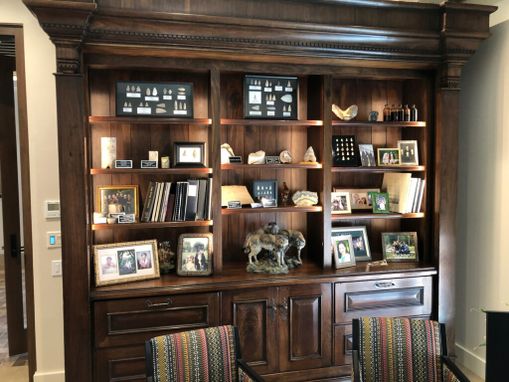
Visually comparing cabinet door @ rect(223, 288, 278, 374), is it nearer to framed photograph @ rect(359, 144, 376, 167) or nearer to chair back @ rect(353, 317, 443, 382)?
chair back @ rect(353, 317, 443, 382)

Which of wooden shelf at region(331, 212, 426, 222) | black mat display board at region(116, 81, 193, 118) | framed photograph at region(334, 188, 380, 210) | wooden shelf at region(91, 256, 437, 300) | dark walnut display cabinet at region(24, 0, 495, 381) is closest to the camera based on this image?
dark walnut display cabinet at region(24, 0, 495, 381)

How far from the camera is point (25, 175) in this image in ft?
9.32

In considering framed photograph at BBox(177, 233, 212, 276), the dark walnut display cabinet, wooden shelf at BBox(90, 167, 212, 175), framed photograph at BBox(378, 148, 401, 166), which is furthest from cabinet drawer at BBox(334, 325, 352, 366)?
wooden shelf at BBox(90, 167, 212, 175)

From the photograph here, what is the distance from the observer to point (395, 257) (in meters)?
3.10

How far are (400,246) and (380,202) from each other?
346 millimetres

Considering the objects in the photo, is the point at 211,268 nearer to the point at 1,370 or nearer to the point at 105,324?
the point at 105,324

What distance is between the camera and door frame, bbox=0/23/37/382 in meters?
2.76

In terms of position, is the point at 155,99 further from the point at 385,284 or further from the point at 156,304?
the point at 385,284

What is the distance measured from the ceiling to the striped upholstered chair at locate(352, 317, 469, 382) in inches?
110

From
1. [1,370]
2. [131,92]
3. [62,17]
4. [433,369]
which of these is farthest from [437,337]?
[1,370]

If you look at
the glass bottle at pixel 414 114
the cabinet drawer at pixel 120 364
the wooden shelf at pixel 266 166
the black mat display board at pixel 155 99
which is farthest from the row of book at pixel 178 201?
the glass bottle at pixel 414 114

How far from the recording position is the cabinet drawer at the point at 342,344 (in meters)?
2.83

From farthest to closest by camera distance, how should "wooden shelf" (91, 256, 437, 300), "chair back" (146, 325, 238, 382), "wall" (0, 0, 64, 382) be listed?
"wall" (0, 0, 64, 382) → "wooden shelf" (91, 256, 437, 300) → "chair back" (146, 325, 238, 382)

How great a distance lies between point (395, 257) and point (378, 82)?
4.21 feet
